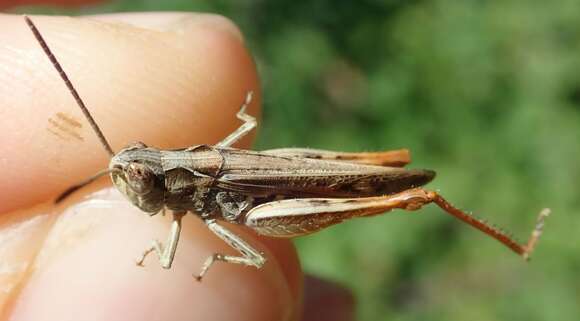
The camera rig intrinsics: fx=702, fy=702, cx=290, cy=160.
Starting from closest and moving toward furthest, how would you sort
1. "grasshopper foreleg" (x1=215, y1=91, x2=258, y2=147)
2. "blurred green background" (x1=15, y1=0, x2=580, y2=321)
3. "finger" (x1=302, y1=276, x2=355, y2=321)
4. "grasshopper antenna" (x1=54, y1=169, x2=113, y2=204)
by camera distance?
"grasshopper antenna" (x1=54, y1=169, x2=113, y2=204)
"grasshopper foreleg" (x1=215, y1=91, x2=258, y2=147)
"finger" (x1=302, y1=276, x2=355, y2=321)
"blurred green background" (x1=15, y1=0, x2=580, y2=321)

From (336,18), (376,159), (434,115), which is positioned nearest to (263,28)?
(336,18)

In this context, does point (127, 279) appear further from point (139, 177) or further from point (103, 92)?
point (103, 92)

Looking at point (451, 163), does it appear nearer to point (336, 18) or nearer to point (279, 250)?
point (336, 18)

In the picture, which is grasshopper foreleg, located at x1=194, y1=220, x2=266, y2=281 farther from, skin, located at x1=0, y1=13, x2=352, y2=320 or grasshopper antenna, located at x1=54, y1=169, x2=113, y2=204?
grasshopper antenna, located at x1=54, y1=169, x2=113, y2=204

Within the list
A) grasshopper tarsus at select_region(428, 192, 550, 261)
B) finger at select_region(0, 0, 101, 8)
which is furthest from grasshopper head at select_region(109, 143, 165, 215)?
finger at select_region(0, 0, 101, 8)

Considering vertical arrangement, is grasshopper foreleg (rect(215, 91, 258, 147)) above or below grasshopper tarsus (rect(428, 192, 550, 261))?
above

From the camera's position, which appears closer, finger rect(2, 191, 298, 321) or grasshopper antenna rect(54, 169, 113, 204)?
finger rect(2, 191, 298, 321)
